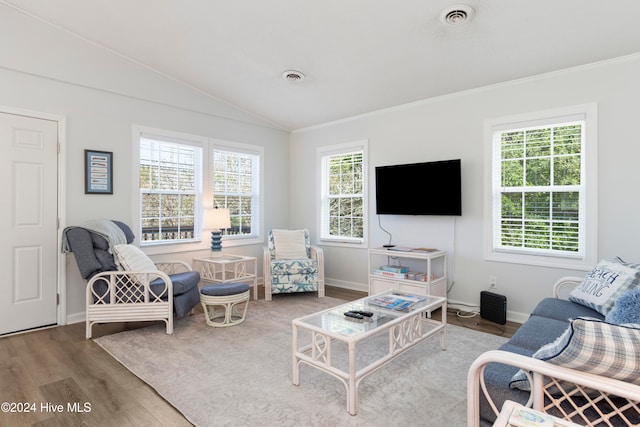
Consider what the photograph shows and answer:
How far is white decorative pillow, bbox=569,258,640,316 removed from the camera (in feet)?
7.49

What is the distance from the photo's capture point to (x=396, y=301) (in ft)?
9.34

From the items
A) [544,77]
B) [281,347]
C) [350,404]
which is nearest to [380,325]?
[350,404]

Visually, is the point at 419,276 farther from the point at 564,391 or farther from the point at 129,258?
the point at 129,258

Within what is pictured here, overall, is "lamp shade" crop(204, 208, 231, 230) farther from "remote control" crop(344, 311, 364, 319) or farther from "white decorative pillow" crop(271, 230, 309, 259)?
"remote control" crop(344, 311, 364, 319)

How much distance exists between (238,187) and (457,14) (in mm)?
3597

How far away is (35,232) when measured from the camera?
339 cm

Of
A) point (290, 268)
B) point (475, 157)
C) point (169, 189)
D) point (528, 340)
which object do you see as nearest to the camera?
point (528, 340)

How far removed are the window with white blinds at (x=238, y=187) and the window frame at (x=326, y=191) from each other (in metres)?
0.99

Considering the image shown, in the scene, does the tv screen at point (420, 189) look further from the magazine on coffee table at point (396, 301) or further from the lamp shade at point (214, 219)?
the lamp shade at point (214, 219)

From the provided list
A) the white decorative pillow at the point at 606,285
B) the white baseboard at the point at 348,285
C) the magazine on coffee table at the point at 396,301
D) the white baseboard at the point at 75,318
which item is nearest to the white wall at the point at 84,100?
the white baseboard at the point at 75,318

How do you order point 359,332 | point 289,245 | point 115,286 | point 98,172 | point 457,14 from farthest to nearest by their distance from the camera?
point 289,245 → point 98,172 → point 115,286 → point 457,14 → point 359,332

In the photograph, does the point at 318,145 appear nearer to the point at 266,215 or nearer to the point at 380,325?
the point at 266,215

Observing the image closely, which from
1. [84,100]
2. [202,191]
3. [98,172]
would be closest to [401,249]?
[202,191]

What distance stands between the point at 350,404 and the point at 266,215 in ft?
12.6
